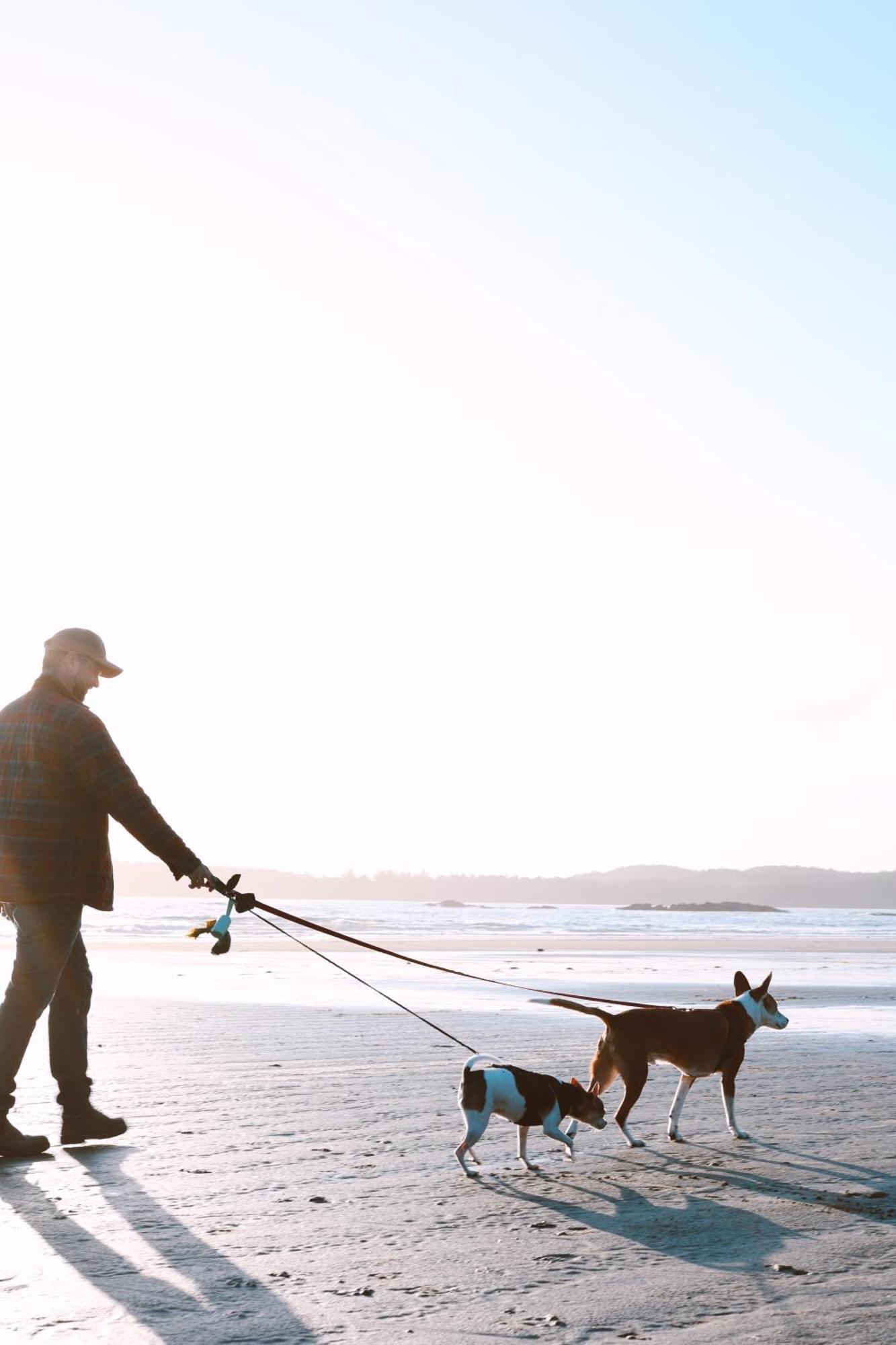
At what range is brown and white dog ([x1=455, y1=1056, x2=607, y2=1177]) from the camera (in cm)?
598

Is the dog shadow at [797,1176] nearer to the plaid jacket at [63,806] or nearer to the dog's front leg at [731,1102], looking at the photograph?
the dog's front leg at [731,1102]

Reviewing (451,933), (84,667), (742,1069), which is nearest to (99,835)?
(84,667)

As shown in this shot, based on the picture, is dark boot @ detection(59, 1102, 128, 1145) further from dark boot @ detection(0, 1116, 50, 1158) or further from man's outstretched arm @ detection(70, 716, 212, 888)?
man's outstretched arm @ detection(70, 716, 212, 888)

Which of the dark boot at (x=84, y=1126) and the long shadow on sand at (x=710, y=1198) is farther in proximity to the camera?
the dark boot at (x=84, y=1126)

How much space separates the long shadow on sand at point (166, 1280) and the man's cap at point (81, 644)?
2548mm

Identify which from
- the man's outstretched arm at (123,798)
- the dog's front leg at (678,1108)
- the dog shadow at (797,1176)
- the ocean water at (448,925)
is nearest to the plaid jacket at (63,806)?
the man's outstretched arm at (123,798)

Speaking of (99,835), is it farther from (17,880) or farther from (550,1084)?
(550,1084)

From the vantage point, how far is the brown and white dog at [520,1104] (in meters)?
5.98

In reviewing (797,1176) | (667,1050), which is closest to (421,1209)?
(797,1176)

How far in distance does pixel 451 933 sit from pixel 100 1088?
109 feet

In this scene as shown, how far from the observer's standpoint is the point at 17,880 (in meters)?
6.25

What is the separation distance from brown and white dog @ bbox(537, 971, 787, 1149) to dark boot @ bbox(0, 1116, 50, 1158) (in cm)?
265

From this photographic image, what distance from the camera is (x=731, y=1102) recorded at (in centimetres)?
702

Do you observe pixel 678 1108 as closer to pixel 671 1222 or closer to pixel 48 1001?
pixel 671 1222
